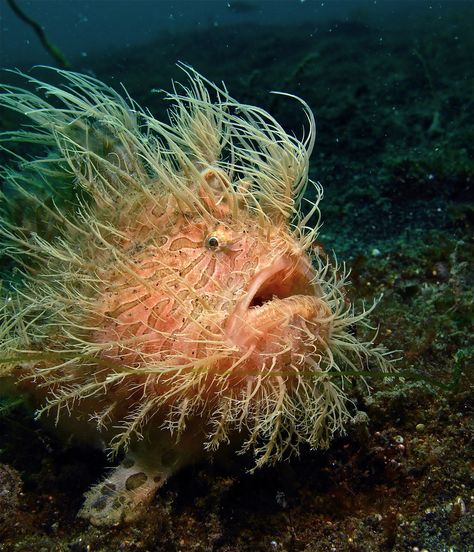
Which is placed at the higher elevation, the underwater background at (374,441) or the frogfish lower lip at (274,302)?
the frogfish lower lip at (274,302)

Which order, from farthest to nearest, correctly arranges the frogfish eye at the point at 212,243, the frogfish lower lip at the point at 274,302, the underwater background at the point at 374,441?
the underwater background at the point at 374,441 → the frogfish eye at the point at 212,243 → the frogfish lower lip at the point at 274,302

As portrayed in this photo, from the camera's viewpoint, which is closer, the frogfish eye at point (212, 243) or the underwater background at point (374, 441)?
the frogfish eye at point (212, 243)

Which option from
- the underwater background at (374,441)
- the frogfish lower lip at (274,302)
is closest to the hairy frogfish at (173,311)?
the frogfish lower lip at (274,302)

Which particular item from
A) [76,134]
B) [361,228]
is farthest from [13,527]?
[361,228]

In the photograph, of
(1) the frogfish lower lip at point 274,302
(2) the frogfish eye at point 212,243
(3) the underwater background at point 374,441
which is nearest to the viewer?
(1) the frogfish lower lip at point 274,302

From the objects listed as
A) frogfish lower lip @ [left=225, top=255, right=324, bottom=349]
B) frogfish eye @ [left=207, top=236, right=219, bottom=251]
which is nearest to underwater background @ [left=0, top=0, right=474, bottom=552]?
frogfish lower lip @ [left=225, top=255, right=324, bottom=349]

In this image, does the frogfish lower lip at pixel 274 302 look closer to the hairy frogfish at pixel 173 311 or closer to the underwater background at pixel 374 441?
the hairy frogfish at pixel 173 311

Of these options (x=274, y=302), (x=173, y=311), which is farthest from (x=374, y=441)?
(x=173, y=311)

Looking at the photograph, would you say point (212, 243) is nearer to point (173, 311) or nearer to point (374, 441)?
point (173, 311)
